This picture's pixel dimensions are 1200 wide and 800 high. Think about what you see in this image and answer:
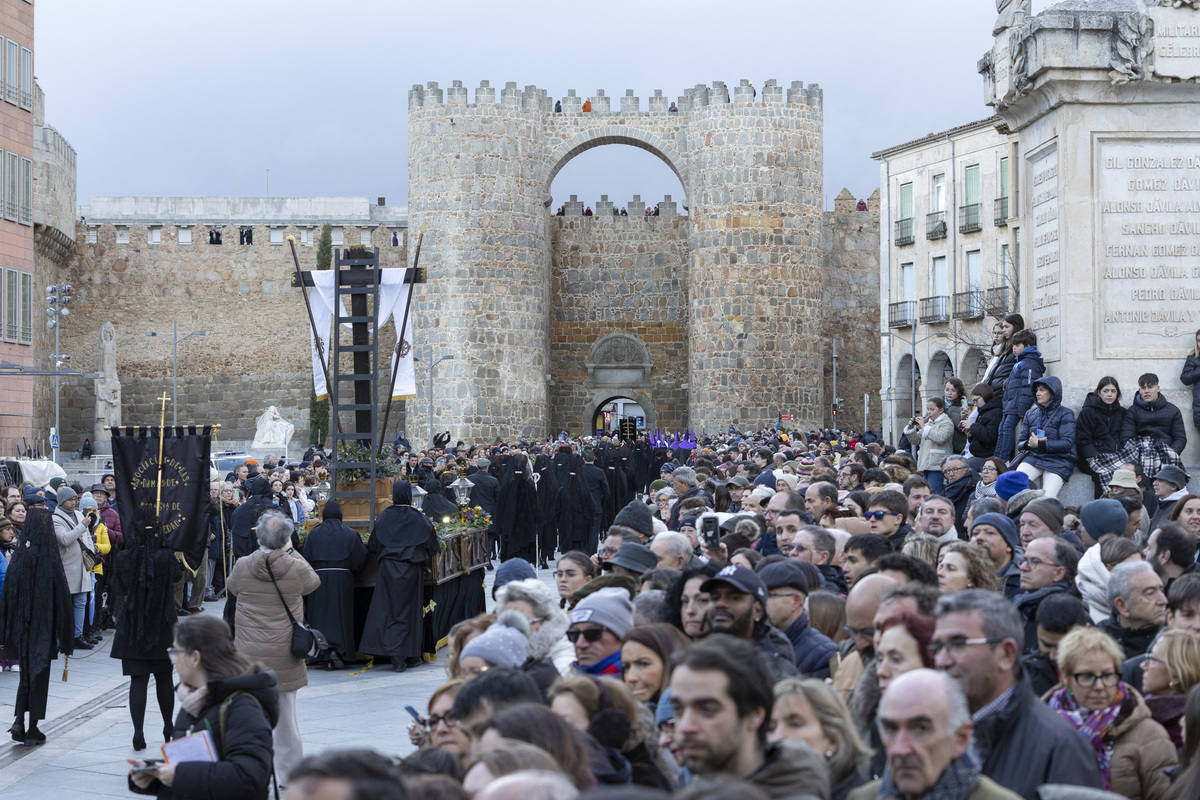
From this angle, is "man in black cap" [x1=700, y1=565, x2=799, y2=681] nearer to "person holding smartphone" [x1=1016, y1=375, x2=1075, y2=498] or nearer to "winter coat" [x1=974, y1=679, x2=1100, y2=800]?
"winter coat" [x1=974, y1=679, x2=1100, y2=800]

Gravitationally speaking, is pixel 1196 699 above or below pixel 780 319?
below

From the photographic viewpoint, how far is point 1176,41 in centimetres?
873

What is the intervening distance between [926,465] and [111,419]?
3472 centimetres

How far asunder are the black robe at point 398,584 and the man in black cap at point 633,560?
165 inches

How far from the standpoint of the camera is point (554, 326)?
127 feet

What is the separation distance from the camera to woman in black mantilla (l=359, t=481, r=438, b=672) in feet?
35.1

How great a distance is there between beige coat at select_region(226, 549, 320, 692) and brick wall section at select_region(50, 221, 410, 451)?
3462cm

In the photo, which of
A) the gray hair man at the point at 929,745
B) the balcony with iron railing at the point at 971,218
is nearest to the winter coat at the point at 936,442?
the gray hair man at the point at 929,745

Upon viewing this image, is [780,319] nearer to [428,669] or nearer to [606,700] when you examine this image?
[428,669]

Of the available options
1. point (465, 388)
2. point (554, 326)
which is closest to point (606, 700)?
point (465, 388)

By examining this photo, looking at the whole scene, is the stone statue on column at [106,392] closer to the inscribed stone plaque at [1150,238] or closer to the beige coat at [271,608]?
the beige coat at [271,608]

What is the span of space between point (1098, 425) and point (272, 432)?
32396mm

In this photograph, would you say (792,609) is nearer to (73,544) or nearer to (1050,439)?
(1050,439)

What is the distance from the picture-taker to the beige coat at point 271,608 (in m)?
7.70
